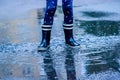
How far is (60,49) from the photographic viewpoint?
6.36 m

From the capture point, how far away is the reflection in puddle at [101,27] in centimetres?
741

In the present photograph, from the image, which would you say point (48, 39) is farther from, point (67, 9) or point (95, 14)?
point (95, 14)

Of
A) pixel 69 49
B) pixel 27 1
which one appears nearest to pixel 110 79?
Result: pixel 69 49

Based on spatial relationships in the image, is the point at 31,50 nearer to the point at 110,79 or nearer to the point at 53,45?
the point at 53,45

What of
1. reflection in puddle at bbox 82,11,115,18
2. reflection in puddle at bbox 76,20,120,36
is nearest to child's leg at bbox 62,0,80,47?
reflection in puddle at bbox 76,20,120,36

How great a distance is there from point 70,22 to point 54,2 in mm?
456

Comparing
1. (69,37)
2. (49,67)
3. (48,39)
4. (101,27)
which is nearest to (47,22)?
(48,39)

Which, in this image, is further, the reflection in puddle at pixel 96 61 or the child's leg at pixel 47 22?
the child's leg at pixel 47 22

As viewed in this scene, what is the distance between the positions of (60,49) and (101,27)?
1.78 meters

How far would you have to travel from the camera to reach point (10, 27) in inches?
326

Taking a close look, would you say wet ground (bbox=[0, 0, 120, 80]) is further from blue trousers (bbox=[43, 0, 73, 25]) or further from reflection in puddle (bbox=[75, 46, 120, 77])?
blue trousers (bbox=[43, 0, 73, 25])

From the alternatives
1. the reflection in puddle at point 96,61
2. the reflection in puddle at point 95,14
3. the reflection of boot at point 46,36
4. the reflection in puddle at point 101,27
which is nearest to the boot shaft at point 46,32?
the reflection of boot at point 46,36

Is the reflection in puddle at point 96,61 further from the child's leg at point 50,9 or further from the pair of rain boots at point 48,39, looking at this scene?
the child's leg at point 50,9

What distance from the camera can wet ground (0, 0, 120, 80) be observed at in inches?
203
